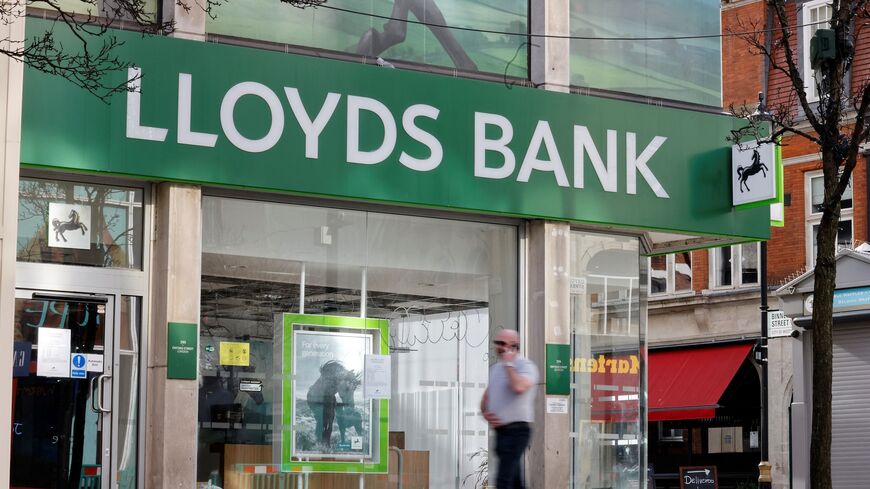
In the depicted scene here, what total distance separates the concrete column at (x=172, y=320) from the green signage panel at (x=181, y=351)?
0.18ft

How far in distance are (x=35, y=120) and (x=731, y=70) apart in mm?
26701

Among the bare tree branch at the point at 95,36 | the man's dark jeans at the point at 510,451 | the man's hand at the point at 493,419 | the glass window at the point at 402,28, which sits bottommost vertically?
the man's dark jeans at the point at 510,451

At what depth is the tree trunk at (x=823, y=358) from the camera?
14784 millimetres

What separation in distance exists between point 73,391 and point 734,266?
25.6m

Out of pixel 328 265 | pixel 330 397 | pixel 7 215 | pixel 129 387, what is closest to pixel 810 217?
pixel 328 265

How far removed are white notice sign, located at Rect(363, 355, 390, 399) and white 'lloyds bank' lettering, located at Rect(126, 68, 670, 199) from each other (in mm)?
2151

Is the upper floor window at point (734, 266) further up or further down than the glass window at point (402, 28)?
further down

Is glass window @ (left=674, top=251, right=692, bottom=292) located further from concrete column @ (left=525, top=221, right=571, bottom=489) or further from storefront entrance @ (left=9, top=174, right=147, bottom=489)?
storefront entrance @ (left=9, top=174, right=147, bottom=489)

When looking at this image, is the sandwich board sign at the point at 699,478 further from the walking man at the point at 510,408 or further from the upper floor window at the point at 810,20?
the walking man at the point at 510,408

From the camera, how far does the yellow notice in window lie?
15.0 metres

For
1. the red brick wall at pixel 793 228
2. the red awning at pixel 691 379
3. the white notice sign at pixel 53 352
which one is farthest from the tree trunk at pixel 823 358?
the red awning at pixel 691 379

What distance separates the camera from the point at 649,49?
1820cm

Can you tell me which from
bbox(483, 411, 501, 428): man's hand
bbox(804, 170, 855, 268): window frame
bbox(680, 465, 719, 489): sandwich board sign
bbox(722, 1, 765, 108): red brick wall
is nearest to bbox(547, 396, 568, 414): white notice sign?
bbox(483, 411, 501, 428): man's hand

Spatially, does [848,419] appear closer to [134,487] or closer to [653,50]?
[653,50]
